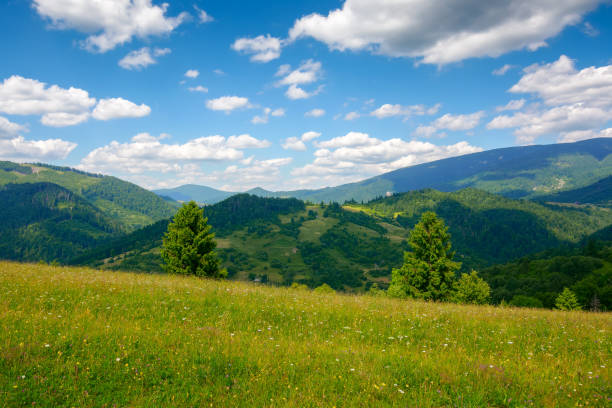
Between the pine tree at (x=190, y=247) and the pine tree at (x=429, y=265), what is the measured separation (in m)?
22.0

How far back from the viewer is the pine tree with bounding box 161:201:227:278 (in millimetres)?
34562

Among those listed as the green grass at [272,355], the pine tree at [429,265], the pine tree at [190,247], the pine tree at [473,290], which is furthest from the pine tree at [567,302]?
the green grass at [272,355]

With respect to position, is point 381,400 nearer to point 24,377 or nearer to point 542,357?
point 542,357

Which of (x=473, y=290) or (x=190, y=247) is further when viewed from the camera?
(x=473, y=290)

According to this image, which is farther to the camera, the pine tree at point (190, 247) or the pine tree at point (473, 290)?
the pine tree at point (473, 290)

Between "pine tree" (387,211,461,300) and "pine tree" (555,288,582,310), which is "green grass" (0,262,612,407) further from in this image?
"pine tree" (555,288,582,310)

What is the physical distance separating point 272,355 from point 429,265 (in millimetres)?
32492

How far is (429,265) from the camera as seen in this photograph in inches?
1398

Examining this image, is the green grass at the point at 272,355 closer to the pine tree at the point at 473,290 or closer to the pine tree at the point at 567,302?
the pine tree at the point at 567,302

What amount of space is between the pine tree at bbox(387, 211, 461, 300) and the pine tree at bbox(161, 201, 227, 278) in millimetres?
21982

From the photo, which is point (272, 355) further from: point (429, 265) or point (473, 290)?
point (473, 290)

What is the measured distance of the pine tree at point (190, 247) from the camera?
3456 centimetres

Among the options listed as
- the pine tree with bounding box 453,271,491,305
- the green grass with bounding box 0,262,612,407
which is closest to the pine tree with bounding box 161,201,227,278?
the green grass with bounding box 0,262,612,407

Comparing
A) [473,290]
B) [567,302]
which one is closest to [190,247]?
[473,290]
